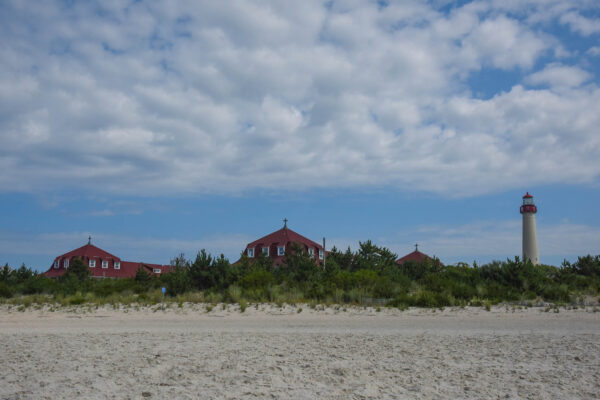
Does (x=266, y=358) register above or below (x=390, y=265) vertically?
below

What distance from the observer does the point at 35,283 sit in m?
27.5

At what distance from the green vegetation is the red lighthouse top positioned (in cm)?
2102

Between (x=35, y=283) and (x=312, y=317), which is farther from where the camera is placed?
(x=35, y=283)

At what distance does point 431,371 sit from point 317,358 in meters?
1.75

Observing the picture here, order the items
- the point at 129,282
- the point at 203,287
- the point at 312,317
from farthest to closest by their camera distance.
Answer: the point at 129,282 < the point at 203,287 < the point at 312,317

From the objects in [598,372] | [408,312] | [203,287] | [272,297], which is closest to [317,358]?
[598,372]

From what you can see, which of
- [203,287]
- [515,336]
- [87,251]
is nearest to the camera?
[515,336]

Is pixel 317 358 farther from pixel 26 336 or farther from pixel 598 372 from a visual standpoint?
pixel 26 336

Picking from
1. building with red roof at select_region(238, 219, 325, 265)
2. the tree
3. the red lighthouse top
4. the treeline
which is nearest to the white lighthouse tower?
the red lighthouse top

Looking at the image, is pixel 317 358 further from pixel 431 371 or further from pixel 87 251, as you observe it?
pixel 87 251

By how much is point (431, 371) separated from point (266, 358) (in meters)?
2.48

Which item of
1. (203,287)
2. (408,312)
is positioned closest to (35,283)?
(203,287)

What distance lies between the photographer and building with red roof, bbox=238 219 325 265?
42.7 m

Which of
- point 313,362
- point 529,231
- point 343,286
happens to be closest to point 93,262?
point 343,286
